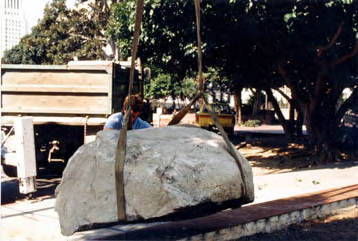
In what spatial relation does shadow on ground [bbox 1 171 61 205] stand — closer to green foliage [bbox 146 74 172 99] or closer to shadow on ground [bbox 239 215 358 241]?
shadow on ground [bbox 239 215 358 241]

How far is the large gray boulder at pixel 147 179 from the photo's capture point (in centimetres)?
332

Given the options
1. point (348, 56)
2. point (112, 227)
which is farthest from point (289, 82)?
point (112, 227)

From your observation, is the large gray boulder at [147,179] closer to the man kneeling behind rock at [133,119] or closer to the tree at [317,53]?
the man kneeling behind rock at [133,119]

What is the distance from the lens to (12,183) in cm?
819

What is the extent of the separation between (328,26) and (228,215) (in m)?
5.95

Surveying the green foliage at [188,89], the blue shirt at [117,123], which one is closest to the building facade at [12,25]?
the blue shirt at [117,123]

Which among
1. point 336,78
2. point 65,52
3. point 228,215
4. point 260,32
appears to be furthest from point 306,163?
point 65,52

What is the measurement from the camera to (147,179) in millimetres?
3336

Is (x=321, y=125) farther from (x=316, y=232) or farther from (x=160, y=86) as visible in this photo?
(x=160, y=86)

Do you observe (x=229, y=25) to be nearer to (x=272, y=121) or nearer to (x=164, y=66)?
(x=164, y=66)

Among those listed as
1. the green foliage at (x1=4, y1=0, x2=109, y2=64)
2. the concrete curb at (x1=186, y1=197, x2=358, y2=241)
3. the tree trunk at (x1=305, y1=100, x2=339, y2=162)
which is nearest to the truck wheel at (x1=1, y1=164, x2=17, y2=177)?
the concrete curb at (x1=186, y1=197, x2=358, y2=241)

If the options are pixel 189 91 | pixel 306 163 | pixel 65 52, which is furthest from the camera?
pixel 189 91

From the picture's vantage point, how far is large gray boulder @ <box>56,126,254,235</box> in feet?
10.9

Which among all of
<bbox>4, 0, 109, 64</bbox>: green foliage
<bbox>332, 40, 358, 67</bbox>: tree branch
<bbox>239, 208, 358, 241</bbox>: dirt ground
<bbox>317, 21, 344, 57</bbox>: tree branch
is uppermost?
<bbox>4, 0, 109, 64</bbox>: green foliage
